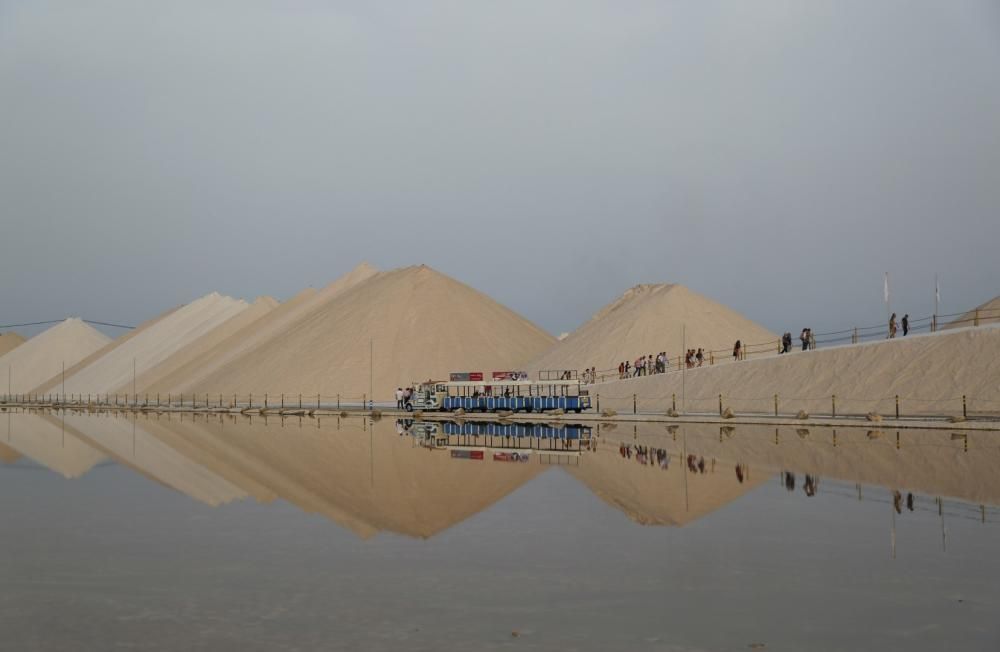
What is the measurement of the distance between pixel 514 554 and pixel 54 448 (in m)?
28.1

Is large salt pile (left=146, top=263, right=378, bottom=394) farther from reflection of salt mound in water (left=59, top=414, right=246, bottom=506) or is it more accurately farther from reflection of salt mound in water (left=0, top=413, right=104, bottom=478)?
reflection of salt mound in water (left=59, top=414, right=246, bottom=506)

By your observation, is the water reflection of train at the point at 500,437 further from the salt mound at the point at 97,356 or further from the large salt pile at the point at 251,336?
the salt mound at the point at 97,356

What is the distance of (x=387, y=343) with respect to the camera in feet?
296

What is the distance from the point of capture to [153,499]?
20.5 m

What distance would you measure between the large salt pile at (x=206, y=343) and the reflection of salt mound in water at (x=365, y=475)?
7760cm

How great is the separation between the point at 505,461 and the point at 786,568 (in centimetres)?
1545

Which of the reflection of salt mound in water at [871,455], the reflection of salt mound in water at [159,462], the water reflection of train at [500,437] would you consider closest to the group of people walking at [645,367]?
the water reflection of train at [500,437]

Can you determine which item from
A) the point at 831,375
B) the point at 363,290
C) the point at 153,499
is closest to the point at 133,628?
the point at 153,499

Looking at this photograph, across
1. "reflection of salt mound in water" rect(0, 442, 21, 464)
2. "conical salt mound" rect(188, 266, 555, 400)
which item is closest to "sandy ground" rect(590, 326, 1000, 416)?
"reflection of salt mound in water" rect(0, 442, 21, 464)

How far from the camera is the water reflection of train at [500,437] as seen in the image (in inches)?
1210

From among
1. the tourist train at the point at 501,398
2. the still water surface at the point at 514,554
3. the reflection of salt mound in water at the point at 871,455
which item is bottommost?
the still water surface at the point at 514,554

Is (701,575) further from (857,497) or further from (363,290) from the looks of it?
(363,290)

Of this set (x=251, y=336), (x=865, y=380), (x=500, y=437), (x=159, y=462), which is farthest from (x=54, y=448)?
(x=251, y=336)

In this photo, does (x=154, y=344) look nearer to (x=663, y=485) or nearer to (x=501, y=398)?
(x=501, y=398)
